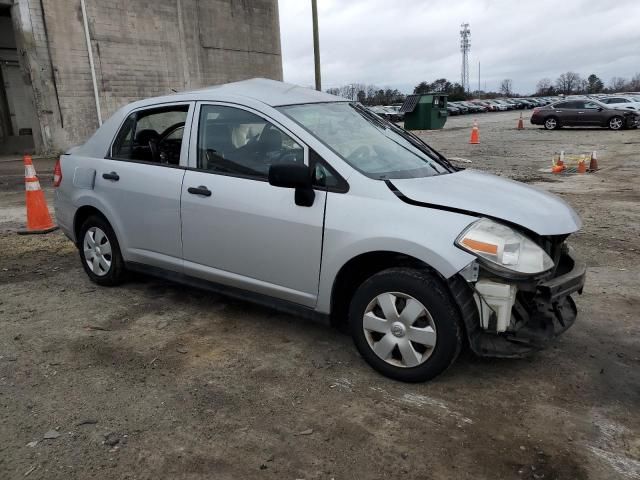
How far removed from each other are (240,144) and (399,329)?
175 centimetres

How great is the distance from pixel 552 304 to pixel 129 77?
19.0 meters

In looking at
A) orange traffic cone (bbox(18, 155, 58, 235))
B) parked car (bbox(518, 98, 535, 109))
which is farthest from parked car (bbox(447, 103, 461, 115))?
orange traffic cone (bbox(18, 155, 58, 235))

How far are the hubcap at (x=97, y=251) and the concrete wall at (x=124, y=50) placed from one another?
14.4 metres

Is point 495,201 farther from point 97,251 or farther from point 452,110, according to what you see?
point 452,110

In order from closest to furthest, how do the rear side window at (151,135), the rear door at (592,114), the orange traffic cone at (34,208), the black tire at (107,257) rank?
the rear side window at (151,135)
the black tire at (107,257)
the orange traffic cone at (34,208)
the rear door at (592,114)

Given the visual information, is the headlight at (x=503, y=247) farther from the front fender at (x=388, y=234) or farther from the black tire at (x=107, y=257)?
the black tire at (x=107, y=257)

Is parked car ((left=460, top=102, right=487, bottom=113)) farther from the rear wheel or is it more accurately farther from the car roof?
the car roof

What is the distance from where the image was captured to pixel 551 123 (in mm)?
26469

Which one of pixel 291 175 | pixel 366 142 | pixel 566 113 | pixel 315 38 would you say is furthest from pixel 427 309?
pixel 566 113

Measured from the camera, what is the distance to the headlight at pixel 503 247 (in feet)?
9.45

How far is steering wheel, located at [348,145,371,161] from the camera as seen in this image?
351cm

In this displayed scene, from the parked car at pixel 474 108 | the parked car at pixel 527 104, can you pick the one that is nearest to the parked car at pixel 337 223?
the parked car at pixel 474 108

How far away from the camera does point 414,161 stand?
3840 mm

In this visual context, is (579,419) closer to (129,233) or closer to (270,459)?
(270,459)
